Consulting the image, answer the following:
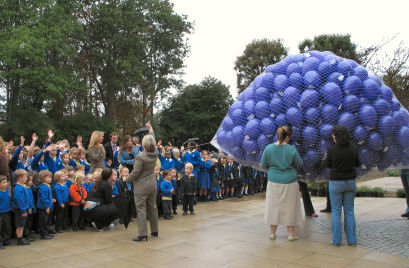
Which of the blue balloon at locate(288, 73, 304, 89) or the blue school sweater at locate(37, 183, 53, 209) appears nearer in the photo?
the blue balloon at locate(288, 73, 304, 89)

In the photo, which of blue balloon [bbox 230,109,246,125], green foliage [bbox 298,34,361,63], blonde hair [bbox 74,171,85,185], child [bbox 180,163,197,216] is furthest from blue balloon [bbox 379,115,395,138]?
green foliage [bbox 298,34,361,63]

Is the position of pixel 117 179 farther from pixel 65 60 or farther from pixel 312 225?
pixel 65 60

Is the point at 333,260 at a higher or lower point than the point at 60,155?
lower

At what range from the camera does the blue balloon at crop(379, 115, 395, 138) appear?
6148 mm

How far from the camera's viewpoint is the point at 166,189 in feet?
29.9

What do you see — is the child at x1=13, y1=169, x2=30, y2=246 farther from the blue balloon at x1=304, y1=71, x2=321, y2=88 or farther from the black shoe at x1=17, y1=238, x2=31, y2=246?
the blue balloon at x1=304, y1=71, x2=321, y2=88

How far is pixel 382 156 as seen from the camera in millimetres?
6559

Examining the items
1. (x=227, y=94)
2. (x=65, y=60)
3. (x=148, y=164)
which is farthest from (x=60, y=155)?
(x=227, y=94)

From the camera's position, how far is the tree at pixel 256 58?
42344mm

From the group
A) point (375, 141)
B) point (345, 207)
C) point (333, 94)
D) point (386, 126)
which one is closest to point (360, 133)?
point (375, 141)

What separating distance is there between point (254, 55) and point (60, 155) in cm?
3632

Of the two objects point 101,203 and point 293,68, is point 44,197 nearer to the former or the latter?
point 101,203

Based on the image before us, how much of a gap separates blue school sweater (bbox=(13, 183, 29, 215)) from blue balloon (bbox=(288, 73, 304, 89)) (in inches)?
197

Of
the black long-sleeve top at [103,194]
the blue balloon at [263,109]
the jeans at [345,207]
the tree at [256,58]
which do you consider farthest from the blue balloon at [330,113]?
the tree at [256,58]
